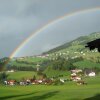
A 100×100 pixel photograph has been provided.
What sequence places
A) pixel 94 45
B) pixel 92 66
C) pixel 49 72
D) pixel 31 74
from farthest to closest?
pixel 92 66 → pixel 49 72 → pixel 31 74 → pixel 94 45

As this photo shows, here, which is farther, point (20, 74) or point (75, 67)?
point (75, 67)

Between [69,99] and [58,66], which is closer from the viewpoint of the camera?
[69,99]

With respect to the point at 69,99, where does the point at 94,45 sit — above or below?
above

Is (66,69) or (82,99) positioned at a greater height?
(66,69)

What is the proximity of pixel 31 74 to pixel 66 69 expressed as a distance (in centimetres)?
3102

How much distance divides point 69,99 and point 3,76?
131 m

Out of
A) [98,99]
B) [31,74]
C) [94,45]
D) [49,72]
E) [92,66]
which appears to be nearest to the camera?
[94,45]

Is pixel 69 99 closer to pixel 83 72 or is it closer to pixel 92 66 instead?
pixel 83 72

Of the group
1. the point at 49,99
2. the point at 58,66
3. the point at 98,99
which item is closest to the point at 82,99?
the point at 98,99

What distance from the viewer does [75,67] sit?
189500 mm

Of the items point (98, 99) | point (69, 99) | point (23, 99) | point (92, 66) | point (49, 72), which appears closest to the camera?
point (98, 99)

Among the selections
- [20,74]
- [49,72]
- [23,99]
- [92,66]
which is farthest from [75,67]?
[23,99]

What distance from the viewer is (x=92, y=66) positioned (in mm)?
187375

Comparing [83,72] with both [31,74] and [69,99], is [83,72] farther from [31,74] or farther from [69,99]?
[69,99]
